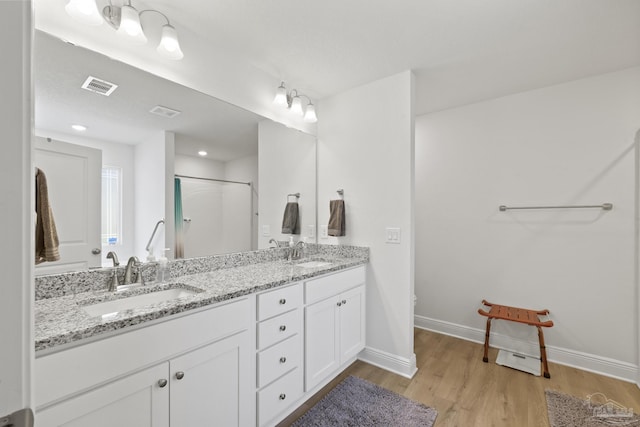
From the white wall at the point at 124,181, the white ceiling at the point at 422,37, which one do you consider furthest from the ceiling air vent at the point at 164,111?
the white ceiling at the point at 422,37

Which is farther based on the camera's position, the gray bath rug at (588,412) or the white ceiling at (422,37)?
the gray bath rug at (588,412)

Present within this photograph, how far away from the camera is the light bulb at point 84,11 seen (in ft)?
4.03

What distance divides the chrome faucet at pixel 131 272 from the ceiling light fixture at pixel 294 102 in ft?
4.87

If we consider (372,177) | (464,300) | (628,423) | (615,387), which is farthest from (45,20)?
(615,387)

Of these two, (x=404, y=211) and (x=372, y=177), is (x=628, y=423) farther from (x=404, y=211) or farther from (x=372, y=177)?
(x=372, y=177)

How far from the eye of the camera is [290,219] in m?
2.54

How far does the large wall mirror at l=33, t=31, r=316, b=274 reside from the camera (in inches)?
50.6

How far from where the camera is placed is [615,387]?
6.66 ft

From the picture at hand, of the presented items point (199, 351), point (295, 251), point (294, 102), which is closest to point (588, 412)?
point (295, 251)

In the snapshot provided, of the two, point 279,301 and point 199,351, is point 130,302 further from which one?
point 279,301

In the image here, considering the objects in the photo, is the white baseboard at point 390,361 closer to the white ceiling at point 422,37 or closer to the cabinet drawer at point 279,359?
the cabinet drawer at point 279,359
